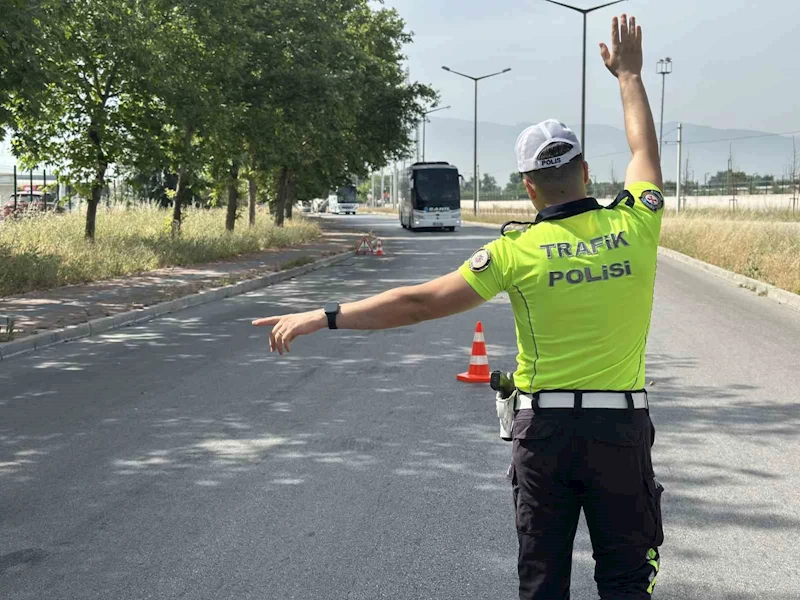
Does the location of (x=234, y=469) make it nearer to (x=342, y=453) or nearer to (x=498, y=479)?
(x=342, y=453)

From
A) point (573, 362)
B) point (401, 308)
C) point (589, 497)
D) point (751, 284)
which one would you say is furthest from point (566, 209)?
point (751, 284)

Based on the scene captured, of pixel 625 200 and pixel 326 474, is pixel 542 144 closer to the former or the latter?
pixel 625 200

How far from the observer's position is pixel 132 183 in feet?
75.2

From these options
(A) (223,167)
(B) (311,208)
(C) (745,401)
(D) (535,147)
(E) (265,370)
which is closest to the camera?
(D) (535,147)

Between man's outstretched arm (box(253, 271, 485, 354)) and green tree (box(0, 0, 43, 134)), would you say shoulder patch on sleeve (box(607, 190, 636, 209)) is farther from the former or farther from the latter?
green tree (box(0, 0, 43, 134))

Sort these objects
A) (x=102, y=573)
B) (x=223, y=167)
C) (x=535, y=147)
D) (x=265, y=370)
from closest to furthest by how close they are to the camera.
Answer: (x=535, y=147)
(x=102, y=573)
(x=265, y=370)
(x=223, y=167)

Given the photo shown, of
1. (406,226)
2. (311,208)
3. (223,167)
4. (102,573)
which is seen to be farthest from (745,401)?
(311,208)

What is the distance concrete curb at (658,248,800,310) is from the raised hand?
1298 cm

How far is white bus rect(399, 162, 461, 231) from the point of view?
49.6 meters

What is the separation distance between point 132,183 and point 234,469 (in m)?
18.2

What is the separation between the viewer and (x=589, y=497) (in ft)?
8.89

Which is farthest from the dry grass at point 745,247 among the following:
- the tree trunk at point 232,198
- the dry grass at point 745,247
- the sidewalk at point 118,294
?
the tree trunk at point 232,198

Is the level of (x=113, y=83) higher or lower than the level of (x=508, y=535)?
higher

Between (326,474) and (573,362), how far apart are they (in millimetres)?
3344
